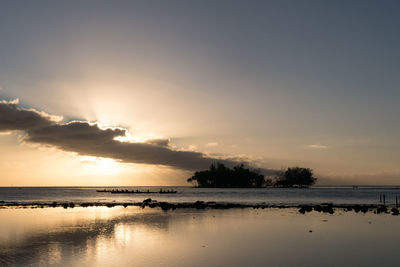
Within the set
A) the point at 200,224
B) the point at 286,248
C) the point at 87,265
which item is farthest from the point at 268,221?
the point at 87,265

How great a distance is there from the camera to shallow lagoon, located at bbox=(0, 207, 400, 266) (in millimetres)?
23078

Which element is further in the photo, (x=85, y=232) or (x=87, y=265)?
(x=85, y=232)

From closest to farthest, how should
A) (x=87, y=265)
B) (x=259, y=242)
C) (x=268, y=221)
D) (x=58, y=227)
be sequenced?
1. (x=87, y=265)
2. (x=259, y=242)
3. (x=58, y=227)
4. (x=268, y=221)

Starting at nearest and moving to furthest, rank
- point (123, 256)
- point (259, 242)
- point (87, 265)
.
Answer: point (87, 265)
point (123, 256)
point (259, 242)

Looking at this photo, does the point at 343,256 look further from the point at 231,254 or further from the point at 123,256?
the point at 123,256

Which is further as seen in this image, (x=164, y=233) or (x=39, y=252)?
(x=164, y=233)

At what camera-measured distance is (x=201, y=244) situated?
94.8ft

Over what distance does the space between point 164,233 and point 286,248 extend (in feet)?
39.1

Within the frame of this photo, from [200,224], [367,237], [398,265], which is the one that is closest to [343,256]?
[398,265]

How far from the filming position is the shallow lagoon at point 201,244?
23078 millimetres

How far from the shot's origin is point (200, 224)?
41906 mm

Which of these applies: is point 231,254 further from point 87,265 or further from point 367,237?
point 367,237

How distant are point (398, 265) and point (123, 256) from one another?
16410 mm

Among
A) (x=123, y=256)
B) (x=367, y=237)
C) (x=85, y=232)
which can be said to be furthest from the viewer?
(x=85, y=232)
